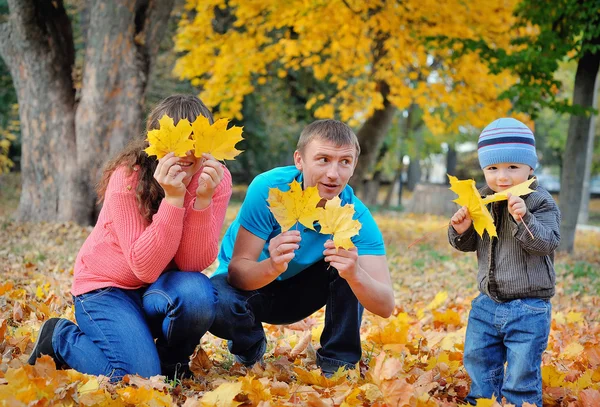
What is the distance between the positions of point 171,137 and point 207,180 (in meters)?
0.21

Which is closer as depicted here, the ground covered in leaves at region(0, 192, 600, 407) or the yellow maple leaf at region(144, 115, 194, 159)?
the ground covered in leaves at region(0, 192, 600, 407)

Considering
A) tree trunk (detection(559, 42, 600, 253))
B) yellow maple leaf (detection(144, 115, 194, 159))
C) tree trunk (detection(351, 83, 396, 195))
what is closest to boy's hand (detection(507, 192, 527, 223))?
yellow maple leaf (detection(144, 115, 194, 159))

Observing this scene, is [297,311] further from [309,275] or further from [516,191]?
[516,191]

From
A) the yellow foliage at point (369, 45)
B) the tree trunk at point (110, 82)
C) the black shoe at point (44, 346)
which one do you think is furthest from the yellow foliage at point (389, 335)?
the yellow foliage at point (369, 45)

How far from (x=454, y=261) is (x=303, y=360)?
4641 millimetres

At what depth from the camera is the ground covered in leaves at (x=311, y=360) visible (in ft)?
6.90

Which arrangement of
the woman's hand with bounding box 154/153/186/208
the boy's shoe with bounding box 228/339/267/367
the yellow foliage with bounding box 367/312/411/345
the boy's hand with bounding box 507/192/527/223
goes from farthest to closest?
the yellow foliage with bounding box 367/312/411/345 < the boy's shoe with bounding box 228/339/267/367 < the woman's hand with bounding box 154/153/186/208 < the boy's hand with bounding box 507/192/527/223

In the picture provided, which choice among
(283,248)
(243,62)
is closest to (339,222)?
(283,248)

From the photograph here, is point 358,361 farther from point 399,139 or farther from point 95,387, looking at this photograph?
point 399,139

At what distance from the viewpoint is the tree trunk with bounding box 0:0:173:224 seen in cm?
748

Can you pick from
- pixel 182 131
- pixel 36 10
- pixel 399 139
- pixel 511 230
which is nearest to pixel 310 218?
pixel 182 131

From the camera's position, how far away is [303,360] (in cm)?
306

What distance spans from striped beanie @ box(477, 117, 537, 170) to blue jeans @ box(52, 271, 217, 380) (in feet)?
4.12

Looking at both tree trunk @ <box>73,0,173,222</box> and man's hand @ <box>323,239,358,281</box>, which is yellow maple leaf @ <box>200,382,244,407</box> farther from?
tree trunk @ <box>73,0,173,222</box>
